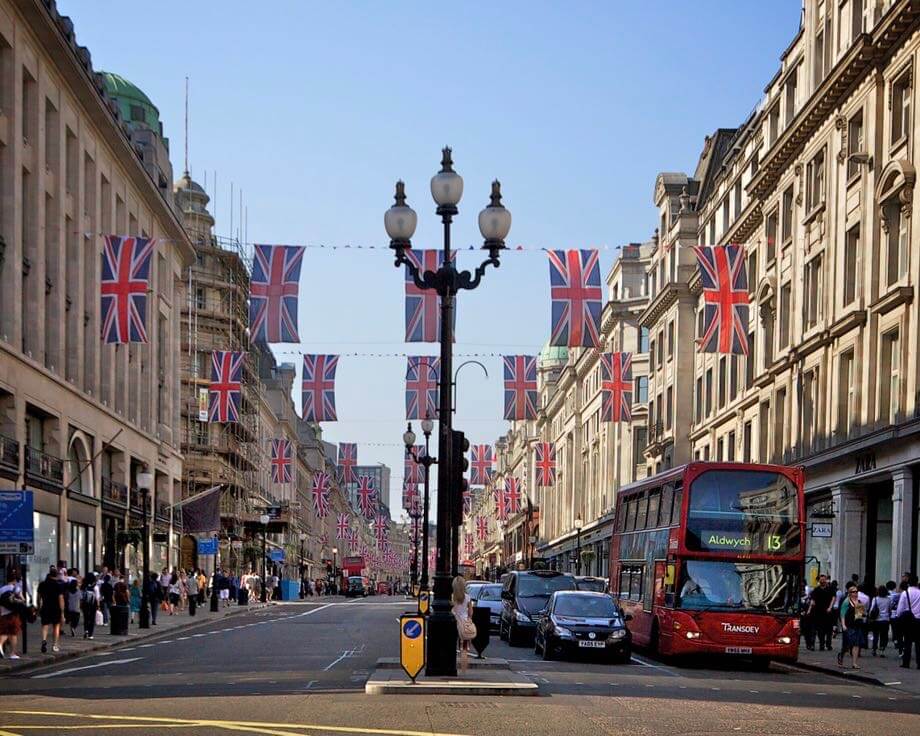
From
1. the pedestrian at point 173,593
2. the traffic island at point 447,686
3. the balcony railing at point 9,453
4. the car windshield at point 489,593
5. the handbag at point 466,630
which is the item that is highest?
the balcony railing at point 9,453

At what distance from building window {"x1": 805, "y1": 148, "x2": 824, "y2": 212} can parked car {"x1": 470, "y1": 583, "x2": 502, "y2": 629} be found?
54.2ft

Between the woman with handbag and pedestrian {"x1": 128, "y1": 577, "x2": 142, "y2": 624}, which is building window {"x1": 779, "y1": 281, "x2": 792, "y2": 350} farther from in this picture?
the woman with handbag

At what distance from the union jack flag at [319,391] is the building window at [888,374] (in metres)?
16.7

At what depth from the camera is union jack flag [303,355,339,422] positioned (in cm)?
4788

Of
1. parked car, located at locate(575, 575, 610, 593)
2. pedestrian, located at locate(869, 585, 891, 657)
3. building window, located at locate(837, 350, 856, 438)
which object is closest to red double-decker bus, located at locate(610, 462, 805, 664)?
pedestrian, located at locate(869, 585, 891, 657)

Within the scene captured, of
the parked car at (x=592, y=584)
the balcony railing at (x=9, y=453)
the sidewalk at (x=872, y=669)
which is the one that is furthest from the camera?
the balcony railing at (x=9, y=453)

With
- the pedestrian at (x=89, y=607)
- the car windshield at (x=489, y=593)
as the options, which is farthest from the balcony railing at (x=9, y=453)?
the car windshield at (x=489, y=593)

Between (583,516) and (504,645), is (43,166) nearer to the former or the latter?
(504,645)

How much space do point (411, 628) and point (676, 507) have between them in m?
11.2

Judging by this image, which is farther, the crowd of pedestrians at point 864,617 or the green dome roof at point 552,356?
the green dome roof at point 552,356

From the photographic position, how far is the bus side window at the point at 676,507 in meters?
31.3

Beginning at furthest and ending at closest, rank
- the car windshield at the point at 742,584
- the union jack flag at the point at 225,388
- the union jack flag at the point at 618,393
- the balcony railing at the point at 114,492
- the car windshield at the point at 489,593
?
the balcony railing at the point at 114,492 → the union jack flag at the point at 618,393 → the union jack flag at the point at 225,388 → the car windshield at the point at 489,593 → the car windshield at the point at 742,584

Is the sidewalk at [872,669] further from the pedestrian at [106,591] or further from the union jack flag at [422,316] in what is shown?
the pedestrian at [106,591]

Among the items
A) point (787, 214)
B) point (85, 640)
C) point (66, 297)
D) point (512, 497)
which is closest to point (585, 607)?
point (85, 640)
